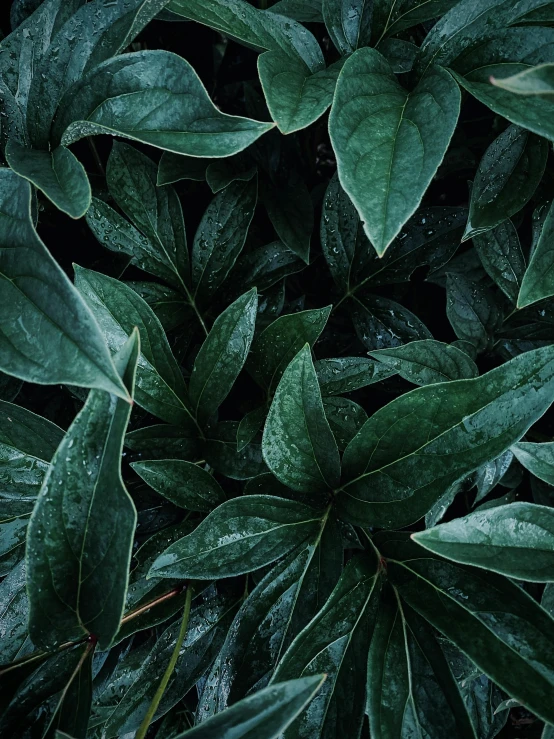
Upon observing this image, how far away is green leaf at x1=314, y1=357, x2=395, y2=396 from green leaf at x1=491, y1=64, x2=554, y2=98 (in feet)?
1.39

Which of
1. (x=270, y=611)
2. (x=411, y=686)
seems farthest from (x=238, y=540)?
(x=411, y=686)

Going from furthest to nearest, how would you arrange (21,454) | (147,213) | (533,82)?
(147,213), (21,454), (533,82)

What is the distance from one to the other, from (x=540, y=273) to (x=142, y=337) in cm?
43

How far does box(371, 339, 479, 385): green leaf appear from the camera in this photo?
0.74m

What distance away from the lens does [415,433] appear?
591 millimetres

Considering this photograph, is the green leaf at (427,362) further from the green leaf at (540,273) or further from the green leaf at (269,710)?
the green leaf at (269,710)

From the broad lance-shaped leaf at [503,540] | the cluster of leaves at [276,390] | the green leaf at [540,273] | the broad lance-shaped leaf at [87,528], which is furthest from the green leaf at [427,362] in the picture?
the broad lance-shaped leaf at [87,528]

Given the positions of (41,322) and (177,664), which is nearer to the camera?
(41,322)

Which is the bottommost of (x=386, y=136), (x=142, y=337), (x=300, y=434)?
(x=300, y=434)

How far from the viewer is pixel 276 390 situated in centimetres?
63

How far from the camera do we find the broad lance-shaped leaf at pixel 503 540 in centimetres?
51

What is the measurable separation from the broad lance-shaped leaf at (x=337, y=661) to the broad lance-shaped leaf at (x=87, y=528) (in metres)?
0.17

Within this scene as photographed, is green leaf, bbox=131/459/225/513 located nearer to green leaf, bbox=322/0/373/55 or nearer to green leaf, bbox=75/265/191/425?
green leaf, bbox=75/265/191/425

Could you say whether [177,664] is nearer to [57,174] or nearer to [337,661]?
[337,661]
